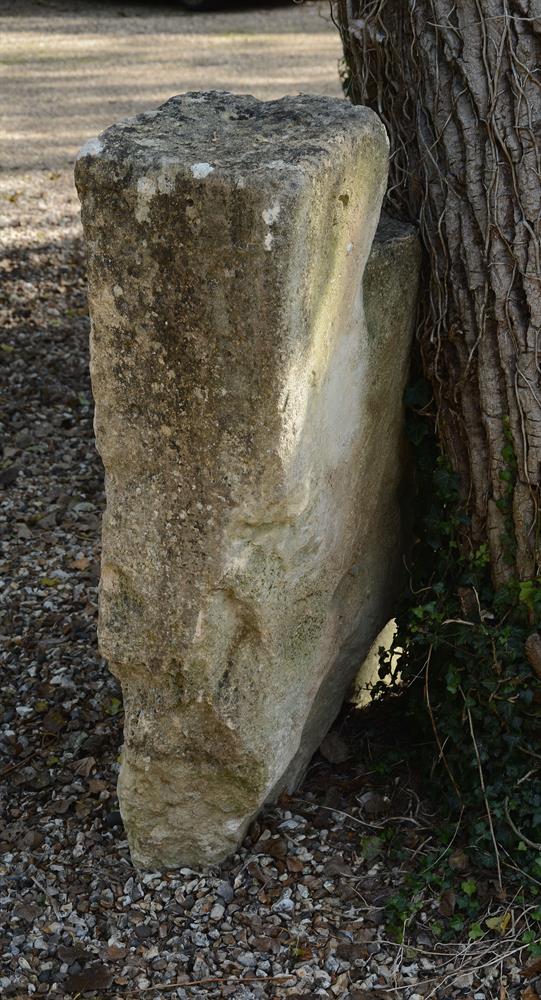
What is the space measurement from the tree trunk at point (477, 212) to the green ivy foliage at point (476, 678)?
0.15 feet

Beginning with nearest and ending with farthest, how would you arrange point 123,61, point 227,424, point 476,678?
point 227,424, point 476,678, point 123,61

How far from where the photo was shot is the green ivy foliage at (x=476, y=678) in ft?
8.63

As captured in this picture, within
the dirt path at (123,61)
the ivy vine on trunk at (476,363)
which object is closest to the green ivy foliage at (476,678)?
the ivy vine on trunk at (476,363)

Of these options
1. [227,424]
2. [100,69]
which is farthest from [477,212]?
[100,69]

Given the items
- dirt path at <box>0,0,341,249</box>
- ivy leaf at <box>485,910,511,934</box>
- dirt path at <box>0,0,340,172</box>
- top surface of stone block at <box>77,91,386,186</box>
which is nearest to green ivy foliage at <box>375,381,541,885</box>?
ivy leaf at <box>485,910,511,934</box>

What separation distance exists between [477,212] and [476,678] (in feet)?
3.49

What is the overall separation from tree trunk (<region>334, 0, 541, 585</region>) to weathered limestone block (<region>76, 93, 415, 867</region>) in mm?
147

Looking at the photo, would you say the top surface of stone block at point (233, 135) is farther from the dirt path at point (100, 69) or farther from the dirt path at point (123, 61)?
the dirt path at point (123, 61)

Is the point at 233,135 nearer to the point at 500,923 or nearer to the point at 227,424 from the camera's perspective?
the point at 227,424

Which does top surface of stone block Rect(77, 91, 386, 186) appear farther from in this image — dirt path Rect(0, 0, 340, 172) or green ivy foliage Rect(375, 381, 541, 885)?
dirt path Rect(0, 0, 340, 172)

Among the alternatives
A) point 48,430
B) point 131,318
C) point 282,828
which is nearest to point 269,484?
point 131,318

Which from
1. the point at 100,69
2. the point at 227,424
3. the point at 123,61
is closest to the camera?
the point at 227,424

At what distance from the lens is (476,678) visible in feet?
8.75

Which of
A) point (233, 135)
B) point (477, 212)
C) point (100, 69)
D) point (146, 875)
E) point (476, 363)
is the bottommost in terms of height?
point (146, 875)
